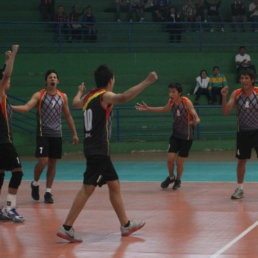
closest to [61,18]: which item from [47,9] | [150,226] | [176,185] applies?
[47,9]

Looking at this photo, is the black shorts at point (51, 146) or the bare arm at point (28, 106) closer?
the bare arm at point (28, 106)

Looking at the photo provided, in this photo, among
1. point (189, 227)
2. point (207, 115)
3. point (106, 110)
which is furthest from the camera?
point (207, 115)

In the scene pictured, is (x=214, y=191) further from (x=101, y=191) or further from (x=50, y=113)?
(x=50, y=113)

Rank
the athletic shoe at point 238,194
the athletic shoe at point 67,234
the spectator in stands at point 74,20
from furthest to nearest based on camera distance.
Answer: the spectator in stands at point 74,20
the athletic shoe at point 238,194
the athletic shoe at point 67,234

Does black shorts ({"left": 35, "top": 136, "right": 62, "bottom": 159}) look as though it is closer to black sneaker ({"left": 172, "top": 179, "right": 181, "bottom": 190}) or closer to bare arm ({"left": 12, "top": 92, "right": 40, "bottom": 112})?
bare arm ({"left": 12, "top": 92, "right": 40, "bottom": 112})

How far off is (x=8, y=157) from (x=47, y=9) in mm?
16789

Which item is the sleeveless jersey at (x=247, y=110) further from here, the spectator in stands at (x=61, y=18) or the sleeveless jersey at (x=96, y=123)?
the spectator in stands at (x=61, y=18)

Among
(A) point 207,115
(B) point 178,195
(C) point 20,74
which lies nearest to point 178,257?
(B) point 178,195

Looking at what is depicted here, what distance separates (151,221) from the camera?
925cm

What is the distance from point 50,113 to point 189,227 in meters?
3.60

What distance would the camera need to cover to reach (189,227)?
344 inches

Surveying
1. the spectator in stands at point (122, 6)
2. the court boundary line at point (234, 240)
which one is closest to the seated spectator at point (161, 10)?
the spectator in stands at point (122, 6)

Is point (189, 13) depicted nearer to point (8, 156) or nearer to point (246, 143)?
point (246, 143)

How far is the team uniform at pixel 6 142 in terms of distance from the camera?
930 centimetres
